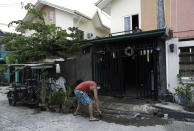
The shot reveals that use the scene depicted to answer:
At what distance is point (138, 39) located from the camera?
7.38 meters

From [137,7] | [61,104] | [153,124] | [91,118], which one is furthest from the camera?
[137,7]

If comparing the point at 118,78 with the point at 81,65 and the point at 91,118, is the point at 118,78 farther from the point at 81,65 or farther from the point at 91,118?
the point at 91,118

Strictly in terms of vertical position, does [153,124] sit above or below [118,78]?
below

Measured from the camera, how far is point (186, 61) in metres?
6.79

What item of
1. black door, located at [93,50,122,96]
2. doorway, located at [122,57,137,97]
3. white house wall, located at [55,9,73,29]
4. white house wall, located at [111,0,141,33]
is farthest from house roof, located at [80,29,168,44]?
white house wall, located at [55,9,73,29]

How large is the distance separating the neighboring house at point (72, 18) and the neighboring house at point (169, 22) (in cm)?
271

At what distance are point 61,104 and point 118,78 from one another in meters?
3.43

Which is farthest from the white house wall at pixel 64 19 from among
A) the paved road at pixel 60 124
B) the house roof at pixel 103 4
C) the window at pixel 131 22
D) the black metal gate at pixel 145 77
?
the paved road at pixel 60 124

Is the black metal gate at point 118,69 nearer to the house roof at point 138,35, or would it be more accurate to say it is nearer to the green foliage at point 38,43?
the house roof at point 138,35

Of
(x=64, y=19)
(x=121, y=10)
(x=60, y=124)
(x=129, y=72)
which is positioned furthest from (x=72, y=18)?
(x=60, y=124)

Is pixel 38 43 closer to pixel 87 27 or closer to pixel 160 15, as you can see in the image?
pixel 160 15

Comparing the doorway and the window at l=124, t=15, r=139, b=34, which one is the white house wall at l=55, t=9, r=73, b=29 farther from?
the doorway

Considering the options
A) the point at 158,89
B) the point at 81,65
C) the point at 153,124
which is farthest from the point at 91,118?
the point at 81,65

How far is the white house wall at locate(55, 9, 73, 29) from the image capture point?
1380 cm
